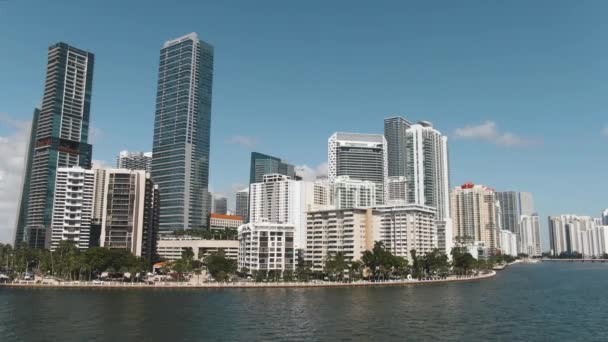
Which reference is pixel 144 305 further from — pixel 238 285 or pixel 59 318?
pixel 238 285

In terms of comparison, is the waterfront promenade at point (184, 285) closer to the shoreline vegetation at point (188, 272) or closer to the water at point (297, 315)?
the shoreline vegetation at point (188, 272)

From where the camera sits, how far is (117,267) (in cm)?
16912

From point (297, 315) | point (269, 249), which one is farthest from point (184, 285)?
point (297, 315)

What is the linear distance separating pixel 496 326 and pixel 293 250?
377ft

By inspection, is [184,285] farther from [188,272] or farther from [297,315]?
[297,315]

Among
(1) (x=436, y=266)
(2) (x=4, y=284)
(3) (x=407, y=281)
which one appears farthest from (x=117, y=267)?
(1) (x=436, y=266)

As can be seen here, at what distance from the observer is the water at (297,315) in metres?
77.5

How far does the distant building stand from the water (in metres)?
47.6

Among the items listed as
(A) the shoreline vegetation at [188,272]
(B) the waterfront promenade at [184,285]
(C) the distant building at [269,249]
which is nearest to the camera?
(B) the waterfront promenade at [184,285]

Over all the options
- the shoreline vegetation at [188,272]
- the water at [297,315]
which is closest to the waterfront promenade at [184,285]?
the shoreline vegetation at [188,272]

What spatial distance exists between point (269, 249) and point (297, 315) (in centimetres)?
9438

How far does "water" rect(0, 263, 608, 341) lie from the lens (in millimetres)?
77500

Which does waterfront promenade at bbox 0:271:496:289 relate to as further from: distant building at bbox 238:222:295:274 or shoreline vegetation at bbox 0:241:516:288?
distant building at bbox 238:222:295:274

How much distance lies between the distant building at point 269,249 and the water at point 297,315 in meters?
47.6
